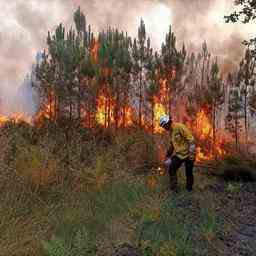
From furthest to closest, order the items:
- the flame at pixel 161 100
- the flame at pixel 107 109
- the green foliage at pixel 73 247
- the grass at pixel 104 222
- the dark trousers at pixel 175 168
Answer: the flame at pixel 161 100, the flame at pixel 107 109, the dark trousers at pixel 175 168, the grass at pixel 104 222, the green foliage at pixel 73 247

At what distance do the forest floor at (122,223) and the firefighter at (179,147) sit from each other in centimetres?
95

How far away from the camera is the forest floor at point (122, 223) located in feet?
19.1

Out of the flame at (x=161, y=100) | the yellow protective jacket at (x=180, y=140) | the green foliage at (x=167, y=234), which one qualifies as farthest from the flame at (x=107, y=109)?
the green foliage at (x=167, y=234)

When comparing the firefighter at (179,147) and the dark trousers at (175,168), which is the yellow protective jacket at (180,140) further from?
the dark trousers at (175,168)

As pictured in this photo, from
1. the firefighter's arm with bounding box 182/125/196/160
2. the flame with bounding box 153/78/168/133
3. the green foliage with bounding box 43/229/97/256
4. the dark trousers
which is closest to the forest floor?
the green foliage with bounding box 43/229/97/256

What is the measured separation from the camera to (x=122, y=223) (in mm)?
7395

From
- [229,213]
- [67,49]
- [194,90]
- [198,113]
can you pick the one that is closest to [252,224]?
[229,213]

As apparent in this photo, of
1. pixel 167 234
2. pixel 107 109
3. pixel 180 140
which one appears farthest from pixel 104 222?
pixel 107 109

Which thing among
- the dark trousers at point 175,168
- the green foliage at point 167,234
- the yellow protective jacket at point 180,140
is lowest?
the green foliage at point 167,234

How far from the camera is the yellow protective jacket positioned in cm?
1034

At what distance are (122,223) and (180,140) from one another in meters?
3.63

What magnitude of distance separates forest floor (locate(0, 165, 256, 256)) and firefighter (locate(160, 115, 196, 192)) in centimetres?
95

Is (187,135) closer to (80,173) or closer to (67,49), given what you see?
(80,173)

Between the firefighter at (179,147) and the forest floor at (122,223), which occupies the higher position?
the firefighter at (179,147)
